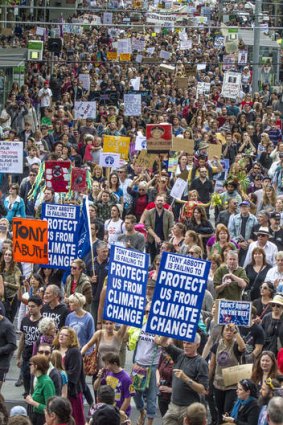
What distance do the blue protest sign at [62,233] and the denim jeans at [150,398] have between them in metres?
2.35

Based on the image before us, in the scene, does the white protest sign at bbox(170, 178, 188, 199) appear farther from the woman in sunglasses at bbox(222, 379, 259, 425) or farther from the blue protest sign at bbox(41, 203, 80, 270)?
the woman in sunglasses at bbox(222, 379, 259, 425)

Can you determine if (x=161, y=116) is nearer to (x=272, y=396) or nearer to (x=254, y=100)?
(x=254, y=100)

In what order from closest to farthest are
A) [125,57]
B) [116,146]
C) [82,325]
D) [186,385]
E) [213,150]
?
[186,385] → [82,325] → [116,146] → [213,150] → [125,57]

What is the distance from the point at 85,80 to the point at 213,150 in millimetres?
12274

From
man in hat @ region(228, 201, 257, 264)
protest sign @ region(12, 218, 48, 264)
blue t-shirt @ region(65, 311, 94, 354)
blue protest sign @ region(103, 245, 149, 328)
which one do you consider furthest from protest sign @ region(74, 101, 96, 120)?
blue protest sign @ region(103, 245, 149, 328)

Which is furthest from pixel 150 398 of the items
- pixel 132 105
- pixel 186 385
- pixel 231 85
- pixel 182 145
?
pixel 231 85

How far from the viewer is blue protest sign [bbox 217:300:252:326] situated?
1431 centimetres

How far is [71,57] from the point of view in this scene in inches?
1898

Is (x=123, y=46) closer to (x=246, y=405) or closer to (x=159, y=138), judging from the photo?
(x=159, y=138)

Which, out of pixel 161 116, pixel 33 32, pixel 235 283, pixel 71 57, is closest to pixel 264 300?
pixel 235 283

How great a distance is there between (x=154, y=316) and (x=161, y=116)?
17739 mm

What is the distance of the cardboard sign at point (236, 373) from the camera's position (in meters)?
13.8

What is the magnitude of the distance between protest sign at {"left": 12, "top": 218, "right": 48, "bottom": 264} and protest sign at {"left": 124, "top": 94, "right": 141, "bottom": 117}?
15340mm

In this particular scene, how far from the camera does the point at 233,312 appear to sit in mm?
14320
